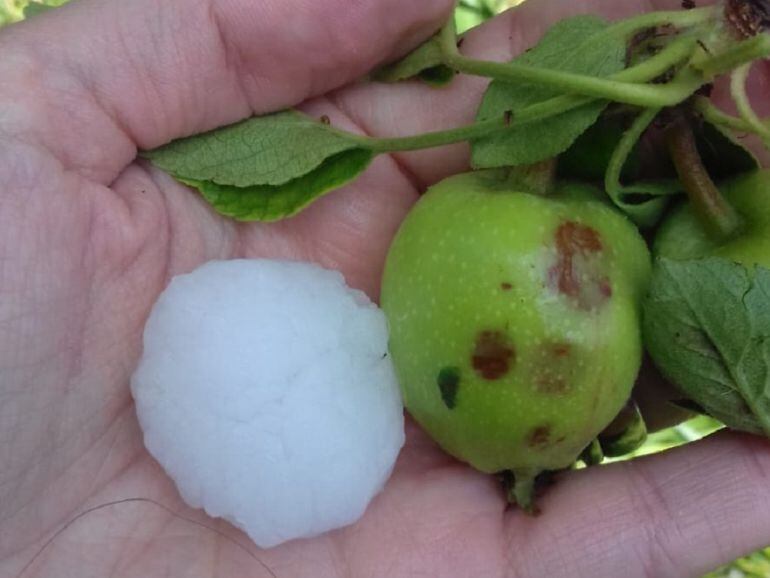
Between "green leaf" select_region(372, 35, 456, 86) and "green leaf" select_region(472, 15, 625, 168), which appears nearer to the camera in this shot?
"green leaf" select_region(472, 15, 625, 168)

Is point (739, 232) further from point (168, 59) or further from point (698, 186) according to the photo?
point (168, 59)

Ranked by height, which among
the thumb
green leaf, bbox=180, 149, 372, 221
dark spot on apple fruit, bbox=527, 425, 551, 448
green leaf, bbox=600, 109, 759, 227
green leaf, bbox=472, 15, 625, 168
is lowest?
dark spot on apple fruit, bbox=527, 425, 551, 448

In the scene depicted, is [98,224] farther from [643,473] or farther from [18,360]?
[643,473]

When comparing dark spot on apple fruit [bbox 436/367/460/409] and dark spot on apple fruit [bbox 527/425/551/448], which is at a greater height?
dark spot on apple fruit [bbox 436/367/460/409]

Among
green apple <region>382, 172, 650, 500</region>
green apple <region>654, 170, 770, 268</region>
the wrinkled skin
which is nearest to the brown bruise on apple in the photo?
green apple <region>382, 172, 650, 500</region>

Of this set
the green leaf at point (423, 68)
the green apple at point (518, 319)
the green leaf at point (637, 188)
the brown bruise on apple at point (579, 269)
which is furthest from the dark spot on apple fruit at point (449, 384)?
the green leaf at point (423, 68)

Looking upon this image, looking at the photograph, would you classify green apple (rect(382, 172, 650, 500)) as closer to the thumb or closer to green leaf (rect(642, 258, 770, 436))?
green leaf (rect(642, 258, 770, 436))
